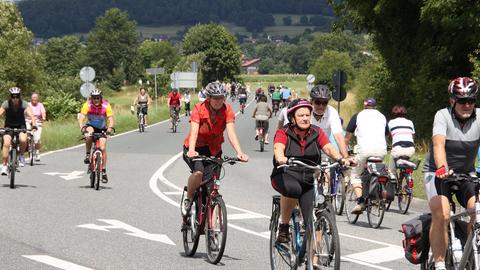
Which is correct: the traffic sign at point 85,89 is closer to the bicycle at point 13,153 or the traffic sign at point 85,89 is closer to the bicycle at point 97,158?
the bicycle at point 13,153

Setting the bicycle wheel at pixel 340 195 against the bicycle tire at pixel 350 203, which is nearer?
the bicycle tire at pixel 350 203

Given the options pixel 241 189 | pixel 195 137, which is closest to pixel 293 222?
pixel 195 137

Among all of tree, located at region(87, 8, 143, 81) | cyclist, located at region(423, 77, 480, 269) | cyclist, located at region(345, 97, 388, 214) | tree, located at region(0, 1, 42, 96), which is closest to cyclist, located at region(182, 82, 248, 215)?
cyclist, located at region(423, 77, 480, 269)

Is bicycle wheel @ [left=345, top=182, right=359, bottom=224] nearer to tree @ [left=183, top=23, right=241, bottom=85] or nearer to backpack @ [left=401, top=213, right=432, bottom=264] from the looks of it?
backpack @ [left=401, top=213, right=432, bottom=264]

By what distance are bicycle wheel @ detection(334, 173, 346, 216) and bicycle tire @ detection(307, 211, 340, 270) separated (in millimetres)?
6194

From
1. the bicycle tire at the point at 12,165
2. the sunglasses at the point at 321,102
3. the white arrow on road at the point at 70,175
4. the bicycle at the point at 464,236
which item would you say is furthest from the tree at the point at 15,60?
the bicycle at the point at 464,236

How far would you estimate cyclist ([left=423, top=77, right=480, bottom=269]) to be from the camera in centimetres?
738

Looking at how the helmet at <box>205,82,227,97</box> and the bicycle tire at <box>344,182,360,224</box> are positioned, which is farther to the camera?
the bicycle tire at <box>344,182,360,224</box>

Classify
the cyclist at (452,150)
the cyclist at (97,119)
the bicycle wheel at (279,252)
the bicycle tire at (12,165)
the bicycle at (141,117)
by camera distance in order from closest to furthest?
the cyclist at (452,150) < the bicycle wheel at (279,252) < the bicycle tire at (12,165) < the cyclist at (97,119) < the bicycle at (141,117)

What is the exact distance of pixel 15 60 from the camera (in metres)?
82.9

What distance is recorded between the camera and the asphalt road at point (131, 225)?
980 centimetres

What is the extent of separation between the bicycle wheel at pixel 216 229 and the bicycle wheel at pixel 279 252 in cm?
102

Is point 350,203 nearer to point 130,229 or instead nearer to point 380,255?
point 130,229

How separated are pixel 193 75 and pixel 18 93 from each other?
53.7 meters
